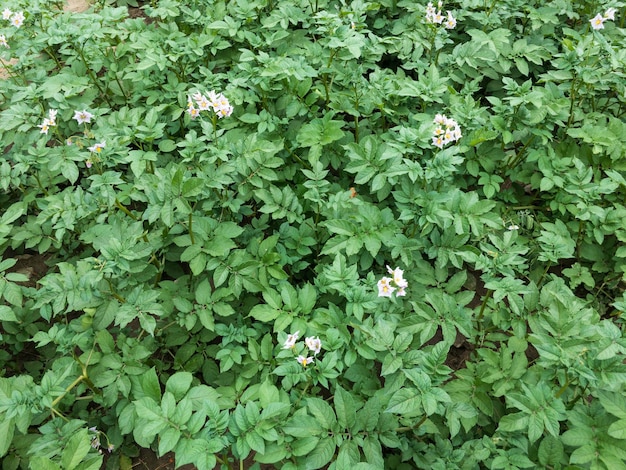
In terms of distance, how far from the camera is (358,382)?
7.41 ft

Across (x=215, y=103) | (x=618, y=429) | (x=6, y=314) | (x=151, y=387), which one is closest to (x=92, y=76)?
(x=215, y=103)

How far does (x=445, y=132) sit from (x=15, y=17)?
113 inches

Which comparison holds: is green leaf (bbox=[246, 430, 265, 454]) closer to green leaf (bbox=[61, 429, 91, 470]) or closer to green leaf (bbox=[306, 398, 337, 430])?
green leaf (bbox=[306, 398, 337, 430])

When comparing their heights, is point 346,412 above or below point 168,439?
below

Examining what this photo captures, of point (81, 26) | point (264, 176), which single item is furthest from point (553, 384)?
point (81, 26)

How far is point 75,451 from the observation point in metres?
1.89

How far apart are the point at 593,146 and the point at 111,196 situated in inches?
103

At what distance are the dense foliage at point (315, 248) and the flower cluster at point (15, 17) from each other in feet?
0.10

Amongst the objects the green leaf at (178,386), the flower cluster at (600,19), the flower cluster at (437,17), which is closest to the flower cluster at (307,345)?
the green leaf at (178,386)

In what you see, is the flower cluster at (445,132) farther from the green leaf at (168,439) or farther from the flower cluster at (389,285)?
the green leaf at (168,439)

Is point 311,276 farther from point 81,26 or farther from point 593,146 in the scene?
point 81,26

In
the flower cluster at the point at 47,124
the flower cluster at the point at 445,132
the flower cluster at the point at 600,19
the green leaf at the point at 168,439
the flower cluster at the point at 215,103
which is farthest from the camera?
the flower cluster at the point at 600,19

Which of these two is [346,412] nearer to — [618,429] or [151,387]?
[151,387]

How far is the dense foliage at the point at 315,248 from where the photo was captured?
1957 millimetres
